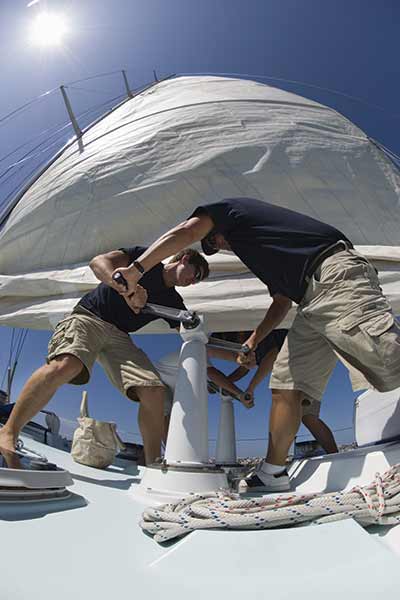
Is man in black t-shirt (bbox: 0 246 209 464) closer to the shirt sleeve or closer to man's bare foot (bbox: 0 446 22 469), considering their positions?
man's bare foot (bbox: 0 446 22 469)

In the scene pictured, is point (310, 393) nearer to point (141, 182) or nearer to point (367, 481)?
point (367, 481)

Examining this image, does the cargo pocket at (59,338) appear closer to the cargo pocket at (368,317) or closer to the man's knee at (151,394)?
the man's knee at (151,394)

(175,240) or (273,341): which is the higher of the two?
(175,240)

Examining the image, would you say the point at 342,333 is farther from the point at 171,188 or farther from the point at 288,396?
the point at 171,188

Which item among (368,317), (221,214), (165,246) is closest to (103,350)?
(165,246)

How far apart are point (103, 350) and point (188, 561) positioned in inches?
44.5

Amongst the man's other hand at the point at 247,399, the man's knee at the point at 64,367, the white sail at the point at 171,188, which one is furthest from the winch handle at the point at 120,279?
the white sail at the point at 171,188

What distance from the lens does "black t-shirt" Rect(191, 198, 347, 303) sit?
1151 mm

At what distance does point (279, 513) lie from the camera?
0.68 metres

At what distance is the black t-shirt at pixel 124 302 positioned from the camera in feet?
5.22

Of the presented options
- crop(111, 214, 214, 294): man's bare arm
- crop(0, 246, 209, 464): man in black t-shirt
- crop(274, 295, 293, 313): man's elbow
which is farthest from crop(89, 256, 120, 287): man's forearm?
crop(274, 295, 293, 313): man's elbow

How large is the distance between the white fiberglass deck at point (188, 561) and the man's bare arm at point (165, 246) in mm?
628

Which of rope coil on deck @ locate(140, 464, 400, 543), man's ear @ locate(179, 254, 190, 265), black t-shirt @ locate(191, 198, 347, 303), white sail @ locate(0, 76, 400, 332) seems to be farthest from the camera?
white sail @ locate(0, 76, 400, 332)

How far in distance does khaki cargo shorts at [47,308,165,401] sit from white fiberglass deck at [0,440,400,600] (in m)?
0.68
